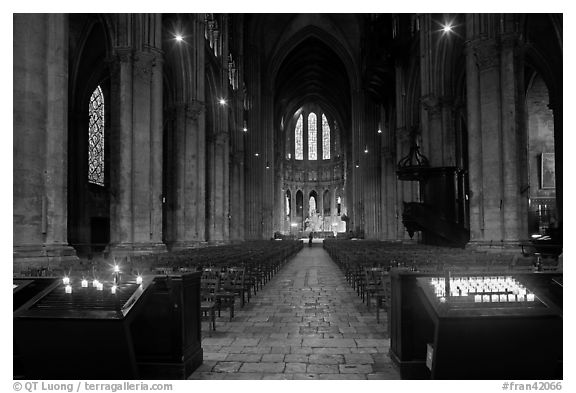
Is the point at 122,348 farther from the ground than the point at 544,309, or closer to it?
closer to it

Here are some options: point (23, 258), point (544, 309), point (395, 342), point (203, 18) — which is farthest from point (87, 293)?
point (203, 18)

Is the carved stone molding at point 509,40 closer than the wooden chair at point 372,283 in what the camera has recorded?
No

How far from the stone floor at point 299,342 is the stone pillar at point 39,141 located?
516 cm

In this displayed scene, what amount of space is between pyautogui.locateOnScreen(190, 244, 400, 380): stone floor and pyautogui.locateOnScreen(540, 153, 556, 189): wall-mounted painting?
954 inches

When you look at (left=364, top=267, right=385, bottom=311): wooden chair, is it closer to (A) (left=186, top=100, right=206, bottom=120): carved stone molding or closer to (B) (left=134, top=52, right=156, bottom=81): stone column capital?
(B) (left=134, top=52, right=156, bottom=81): stone column capital

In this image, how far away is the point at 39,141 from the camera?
39.9ft

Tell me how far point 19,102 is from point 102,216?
2030 cm

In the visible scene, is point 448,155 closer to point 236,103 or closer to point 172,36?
point 172,36

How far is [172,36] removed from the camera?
25062 millimetres

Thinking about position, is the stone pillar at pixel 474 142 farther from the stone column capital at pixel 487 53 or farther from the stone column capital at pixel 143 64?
the stone column capital at pixel 143 64

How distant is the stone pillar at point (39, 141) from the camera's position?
1176 cm

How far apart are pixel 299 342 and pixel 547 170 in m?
29.1

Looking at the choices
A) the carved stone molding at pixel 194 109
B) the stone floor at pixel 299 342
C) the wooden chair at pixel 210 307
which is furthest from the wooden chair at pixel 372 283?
the carved stone molding at pixel 194 109

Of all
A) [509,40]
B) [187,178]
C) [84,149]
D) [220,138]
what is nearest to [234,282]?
[509,40]
